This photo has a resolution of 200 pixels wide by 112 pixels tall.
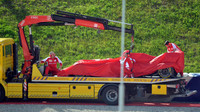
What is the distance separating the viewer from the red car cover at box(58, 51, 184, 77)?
52.4ft

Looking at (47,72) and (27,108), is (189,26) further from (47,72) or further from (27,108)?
(27,108)

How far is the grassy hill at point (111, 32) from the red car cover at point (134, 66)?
7752 millimetres

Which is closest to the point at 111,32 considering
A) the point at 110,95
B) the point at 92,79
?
the point at 92,79

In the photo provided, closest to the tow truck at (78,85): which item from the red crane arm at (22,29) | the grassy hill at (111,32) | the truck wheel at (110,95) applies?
the truck wheel at (110,95)

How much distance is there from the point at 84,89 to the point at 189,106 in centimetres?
440

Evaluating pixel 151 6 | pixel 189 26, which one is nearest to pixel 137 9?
pixel 151 6

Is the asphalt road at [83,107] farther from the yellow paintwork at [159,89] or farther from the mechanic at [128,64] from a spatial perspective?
the mechanic at [128,64]

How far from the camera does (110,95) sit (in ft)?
52.0

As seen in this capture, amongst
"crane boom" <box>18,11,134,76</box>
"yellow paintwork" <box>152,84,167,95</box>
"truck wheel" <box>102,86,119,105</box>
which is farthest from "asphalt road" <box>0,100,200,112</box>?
"crane boom" <box>18,11,134,76</box>

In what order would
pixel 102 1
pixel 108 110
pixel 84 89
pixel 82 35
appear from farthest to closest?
pixel 102 1, pixel 82 35, pixel 84 89, pixel 108 110

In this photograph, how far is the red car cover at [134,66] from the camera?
1597cm

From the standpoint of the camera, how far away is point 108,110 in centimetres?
1491

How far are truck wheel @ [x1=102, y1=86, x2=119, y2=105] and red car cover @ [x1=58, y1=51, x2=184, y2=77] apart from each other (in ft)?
2.29

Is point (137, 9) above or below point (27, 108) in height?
above
